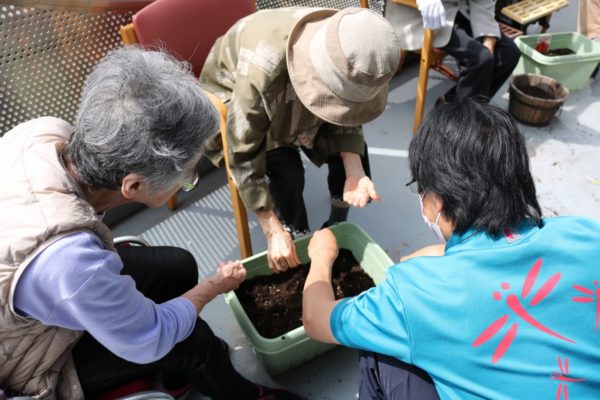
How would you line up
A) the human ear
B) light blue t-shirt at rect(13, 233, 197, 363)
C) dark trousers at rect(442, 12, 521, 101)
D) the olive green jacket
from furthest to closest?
dark trousers at rect(442, 12, 521, 101) → the olive green jacket → the human ear → light blue t-shirt at rect(13, 233, 197, 363)

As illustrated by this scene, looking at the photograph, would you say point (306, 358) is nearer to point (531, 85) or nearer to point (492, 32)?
point (492, 32)

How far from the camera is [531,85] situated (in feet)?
9.37

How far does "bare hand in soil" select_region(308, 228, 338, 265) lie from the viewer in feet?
4.51

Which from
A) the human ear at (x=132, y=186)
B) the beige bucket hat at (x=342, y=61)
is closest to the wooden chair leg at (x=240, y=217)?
the beige bucket hat at (x=342, y=61)

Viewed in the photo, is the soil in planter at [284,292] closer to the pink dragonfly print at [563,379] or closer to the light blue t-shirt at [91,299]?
the light blue t-shirt at [91,299]

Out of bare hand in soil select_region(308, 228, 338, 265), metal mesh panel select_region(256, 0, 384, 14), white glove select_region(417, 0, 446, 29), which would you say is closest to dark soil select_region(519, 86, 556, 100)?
white glove select_region(417, 0, 446, 29)

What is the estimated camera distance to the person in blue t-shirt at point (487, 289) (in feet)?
2.69

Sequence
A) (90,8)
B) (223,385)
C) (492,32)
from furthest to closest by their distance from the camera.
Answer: (492,32) < (90,8) < (223,385)

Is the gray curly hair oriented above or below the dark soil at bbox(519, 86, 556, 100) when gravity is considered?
above

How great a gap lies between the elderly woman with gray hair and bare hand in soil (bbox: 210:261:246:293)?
0.59 ft

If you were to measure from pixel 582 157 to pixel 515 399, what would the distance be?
228 centimetres

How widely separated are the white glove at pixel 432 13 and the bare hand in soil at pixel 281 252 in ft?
4.72

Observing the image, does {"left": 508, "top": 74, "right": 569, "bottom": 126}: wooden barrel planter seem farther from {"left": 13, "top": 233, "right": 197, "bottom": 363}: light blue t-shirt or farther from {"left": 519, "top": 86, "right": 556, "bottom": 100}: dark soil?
{"left": 13, "top": 233, "right": 197, "bottom": 363}: light blue t-shirt

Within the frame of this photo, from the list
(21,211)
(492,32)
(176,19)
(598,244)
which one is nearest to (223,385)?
(21,211)
